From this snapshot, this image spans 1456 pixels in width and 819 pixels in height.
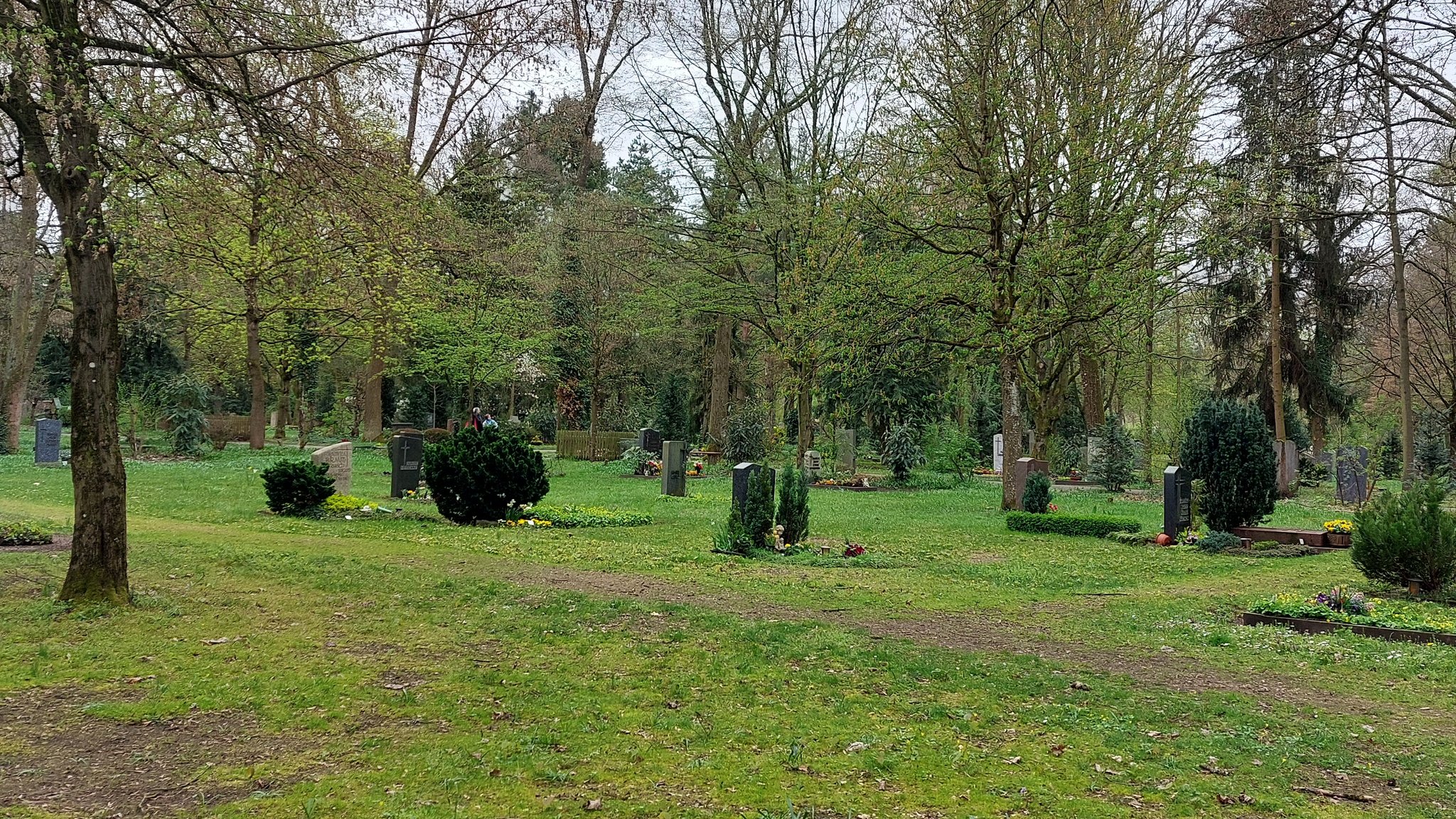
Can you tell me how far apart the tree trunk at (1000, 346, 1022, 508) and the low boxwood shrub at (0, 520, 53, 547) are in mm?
15763

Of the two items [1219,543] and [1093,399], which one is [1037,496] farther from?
[1093,399]

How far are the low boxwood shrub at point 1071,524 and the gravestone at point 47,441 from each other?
22.2 m

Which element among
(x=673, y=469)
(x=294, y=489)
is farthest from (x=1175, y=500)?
(x=294, y=489)

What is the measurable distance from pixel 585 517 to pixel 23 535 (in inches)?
303

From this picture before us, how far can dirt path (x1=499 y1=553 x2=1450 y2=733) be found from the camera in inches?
230

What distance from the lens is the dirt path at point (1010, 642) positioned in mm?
5840

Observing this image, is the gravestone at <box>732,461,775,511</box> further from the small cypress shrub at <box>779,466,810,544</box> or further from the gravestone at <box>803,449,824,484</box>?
the gravestone at <box>803,449,824,484</box>

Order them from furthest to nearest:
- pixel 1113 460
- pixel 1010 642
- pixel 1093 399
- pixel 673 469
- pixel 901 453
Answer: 1. pixel 1093 399
2. pixel 901 453
3. pixel 1113 460
4. pixel 673 469
5. pixel 1010 642

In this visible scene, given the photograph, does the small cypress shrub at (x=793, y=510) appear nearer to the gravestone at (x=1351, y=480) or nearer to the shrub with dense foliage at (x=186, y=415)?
the gravestone at (x=1351, y=480)

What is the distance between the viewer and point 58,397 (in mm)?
43000

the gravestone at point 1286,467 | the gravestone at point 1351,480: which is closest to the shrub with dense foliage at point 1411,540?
the gravestone at point 1351,480

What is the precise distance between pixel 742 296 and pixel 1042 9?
12.1 metres

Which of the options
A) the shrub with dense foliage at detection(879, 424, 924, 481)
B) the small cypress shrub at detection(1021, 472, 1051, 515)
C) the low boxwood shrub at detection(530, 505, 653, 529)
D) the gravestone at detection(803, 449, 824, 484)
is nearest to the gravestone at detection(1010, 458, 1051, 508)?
the small cypress shrub at detection(1021, 472, 1051, 515)

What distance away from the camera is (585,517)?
15555mm
